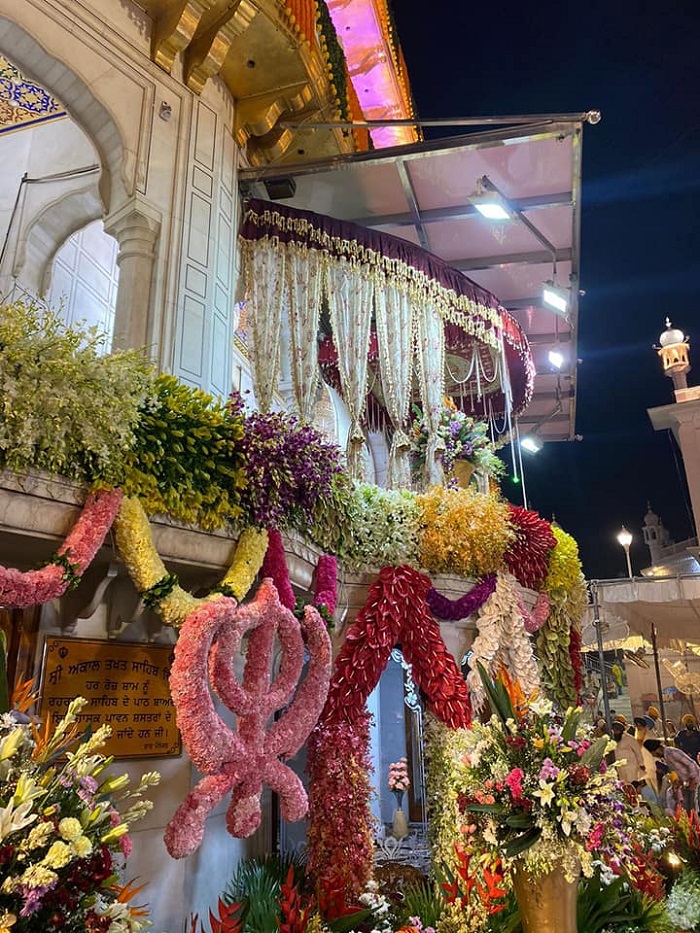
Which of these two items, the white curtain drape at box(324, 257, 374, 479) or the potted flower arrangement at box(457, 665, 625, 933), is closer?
the potted flower arrangement at box(457, 665, 625, 933)

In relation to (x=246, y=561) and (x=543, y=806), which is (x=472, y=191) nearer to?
(x=246, y=561)

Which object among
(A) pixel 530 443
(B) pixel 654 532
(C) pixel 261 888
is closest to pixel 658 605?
(A) pixel 530 443

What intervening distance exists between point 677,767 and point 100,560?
6.78 meters

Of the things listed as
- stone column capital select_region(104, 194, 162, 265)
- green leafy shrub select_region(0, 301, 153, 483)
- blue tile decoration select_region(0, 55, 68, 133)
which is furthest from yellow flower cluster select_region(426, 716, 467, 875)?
blue tile decoration select_region(0, 55, 68, 133)

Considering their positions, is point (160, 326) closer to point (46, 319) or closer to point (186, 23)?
point (46, 319)

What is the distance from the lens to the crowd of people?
26.0ft

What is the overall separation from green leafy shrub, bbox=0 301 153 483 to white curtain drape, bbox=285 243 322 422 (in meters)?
3.00

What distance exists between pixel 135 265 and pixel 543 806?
225 inches

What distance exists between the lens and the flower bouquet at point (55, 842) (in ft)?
7.81

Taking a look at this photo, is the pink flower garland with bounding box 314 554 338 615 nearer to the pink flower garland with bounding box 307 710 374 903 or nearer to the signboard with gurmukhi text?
the pink flower garland with bounding box 307 710 374 903

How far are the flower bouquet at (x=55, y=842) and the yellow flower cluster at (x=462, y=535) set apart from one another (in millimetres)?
4948

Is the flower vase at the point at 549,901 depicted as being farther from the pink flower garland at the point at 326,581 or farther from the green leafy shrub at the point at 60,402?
the green leafy shrub at the point at 60,402

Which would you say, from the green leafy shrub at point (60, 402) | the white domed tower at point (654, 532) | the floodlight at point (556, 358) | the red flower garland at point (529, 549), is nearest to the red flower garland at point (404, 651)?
the red flower garland at point (529, 549)

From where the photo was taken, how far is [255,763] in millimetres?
4926
